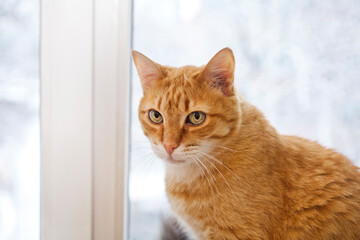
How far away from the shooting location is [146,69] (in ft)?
3.97

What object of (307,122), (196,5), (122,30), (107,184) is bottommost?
(107,184)

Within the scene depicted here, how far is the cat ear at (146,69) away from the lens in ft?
3.87

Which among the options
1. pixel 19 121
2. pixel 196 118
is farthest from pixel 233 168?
pixel 19 121

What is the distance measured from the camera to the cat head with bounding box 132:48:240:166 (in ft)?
3.53

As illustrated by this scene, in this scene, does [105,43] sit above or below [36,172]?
above

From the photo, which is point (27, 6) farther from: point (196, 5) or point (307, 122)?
point (307, 122)

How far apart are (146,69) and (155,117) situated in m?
0.18

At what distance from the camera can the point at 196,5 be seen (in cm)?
144

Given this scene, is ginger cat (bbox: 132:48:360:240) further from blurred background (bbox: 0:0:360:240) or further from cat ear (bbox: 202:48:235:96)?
blurred background (bbox: 0:0:360:240)

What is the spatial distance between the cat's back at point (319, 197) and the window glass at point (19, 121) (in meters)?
1.06

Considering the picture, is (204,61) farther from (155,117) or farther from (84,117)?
(84,117)

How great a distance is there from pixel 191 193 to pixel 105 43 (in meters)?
0.71

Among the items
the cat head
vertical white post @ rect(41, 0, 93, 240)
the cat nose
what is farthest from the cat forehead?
vertical white post @ rect(41, 0, 93, 240)

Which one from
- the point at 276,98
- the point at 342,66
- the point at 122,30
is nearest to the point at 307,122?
the point at 276,98
